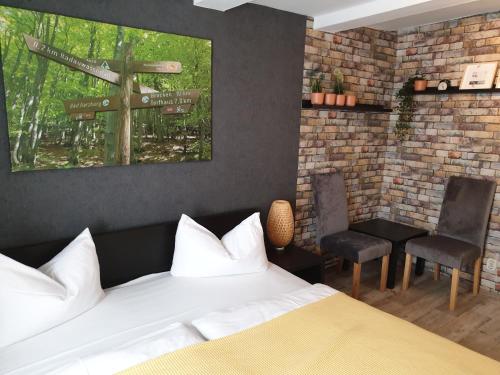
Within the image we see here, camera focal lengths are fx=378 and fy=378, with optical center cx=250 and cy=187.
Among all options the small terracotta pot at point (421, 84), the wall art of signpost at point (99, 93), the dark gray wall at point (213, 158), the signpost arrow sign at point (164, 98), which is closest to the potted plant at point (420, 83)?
the small terracotta pot at point (421, 84)

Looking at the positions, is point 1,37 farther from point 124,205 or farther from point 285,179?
point 285,179

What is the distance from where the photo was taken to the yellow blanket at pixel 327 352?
153 centimetres

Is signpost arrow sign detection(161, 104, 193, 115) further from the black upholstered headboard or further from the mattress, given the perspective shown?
the mattress

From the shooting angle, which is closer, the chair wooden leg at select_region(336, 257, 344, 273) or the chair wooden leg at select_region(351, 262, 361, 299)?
the chair wooden leg at select_region(351, 262, 361, 299)

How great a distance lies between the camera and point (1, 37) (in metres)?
1.96

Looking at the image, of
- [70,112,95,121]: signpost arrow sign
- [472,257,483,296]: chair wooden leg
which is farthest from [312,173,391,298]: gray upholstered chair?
Result: [70,112,95,121]: signpost arrow sign

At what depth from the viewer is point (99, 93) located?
229 centimetres

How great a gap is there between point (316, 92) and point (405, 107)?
47.7 inches

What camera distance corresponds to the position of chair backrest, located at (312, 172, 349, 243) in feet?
11.5

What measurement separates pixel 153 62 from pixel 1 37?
83cm

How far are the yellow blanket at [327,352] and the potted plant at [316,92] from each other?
6.53 feet

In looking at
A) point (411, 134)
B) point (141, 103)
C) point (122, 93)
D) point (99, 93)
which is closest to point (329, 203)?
point (411, 134)

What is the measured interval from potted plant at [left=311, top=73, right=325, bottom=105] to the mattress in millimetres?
1515

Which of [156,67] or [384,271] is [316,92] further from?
[384,271]
